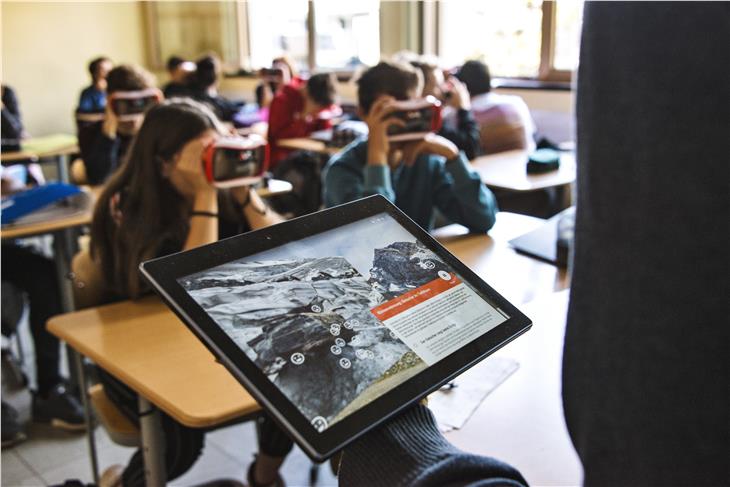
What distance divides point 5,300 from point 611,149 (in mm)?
2488

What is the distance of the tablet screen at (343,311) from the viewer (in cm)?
54

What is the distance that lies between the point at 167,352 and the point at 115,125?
200cm

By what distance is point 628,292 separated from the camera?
13.2 inches

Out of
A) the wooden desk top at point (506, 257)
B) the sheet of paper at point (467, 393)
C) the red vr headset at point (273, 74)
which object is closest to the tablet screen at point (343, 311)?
the sheet of paper at point (467, 393)

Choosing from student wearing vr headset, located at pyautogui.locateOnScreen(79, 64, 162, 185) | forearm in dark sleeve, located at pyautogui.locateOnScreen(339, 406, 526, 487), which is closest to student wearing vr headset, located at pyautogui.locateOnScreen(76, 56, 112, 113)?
student wearing vr headset, located at pyautogui.locateOnScreen(79, 64, 162, 185)

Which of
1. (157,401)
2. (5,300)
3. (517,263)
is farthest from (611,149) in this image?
(5,300)

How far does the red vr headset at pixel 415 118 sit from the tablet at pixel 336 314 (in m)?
1.30

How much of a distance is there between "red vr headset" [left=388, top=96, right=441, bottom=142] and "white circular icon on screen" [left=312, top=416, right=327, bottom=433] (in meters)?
1.53

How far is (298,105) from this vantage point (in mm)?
4488

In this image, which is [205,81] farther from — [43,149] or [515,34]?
[515,34]

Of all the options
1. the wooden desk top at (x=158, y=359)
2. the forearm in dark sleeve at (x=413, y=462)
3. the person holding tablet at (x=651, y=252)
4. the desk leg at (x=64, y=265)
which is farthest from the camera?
the desk leg at (x=64, y=265)

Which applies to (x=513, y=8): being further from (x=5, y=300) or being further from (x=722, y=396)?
(x=722, y=396)

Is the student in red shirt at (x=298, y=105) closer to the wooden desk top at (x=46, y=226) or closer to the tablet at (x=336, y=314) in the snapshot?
the wooden desk top at (x=46, y=226)

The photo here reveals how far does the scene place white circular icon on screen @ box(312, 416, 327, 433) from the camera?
51cm
